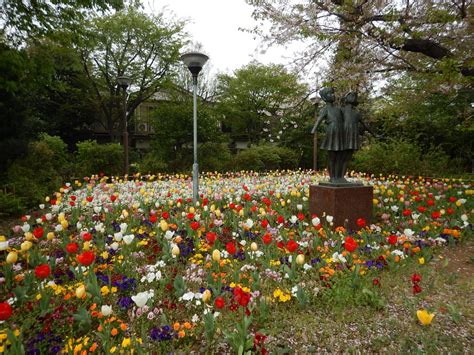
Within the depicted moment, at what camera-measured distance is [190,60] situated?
7055 millimetres

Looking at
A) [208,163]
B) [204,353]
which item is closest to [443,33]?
[204,353]

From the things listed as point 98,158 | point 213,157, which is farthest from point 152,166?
point 213,157

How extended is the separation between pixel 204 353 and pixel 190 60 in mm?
6477

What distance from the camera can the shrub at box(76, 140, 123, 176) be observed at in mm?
12781

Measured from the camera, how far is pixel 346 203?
17.8ft

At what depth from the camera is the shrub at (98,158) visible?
12.8 meters

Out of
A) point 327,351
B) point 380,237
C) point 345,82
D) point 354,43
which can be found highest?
point 354,43

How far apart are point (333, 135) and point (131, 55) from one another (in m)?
19.6

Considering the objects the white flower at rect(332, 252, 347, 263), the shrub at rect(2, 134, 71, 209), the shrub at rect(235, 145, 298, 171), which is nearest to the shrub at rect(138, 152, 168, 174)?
the shrub at rect(235, 145, 298, 171)

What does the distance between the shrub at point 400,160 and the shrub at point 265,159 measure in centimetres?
452

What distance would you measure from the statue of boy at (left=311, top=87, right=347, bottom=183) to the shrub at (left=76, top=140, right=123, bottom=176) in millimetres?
10251

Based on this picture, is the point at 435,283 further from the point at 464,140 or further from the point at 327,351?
the point at 464,140

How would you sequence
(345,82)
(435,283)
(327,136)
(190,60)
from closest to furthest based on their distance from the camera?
(435,283) → (327,136) → (190,60) → (345,82)

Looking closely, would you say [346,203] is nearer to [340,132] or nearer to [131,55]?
[340,132]
